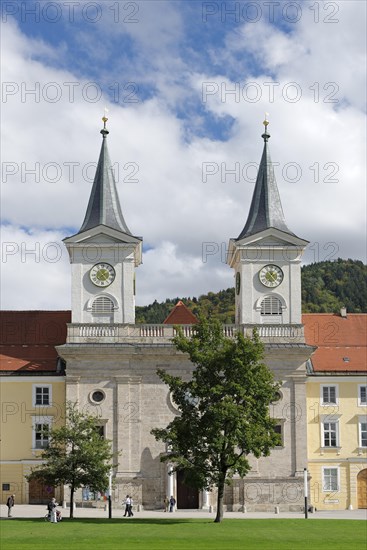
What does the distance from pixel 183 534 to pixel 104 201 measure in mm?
29233

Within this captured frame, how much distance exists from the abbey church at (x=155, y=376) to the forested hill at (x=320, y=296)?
133ft

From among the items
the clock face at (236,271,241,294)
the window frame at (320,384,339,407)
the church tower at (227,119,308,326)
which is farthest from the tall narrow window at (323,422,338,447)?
the clock face at (236,271,241,294)

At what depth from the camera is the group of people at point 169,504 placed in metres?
58.9

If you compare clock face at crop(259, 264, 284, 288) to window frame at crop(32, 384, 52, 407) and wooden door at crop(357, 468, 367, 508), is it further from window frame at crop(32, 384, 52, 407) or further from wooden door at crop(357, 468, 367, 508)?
window frame at crop(32, 384, 52, 407)

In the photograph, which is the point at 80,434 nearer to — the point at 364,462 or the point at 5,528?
the point at 5,528

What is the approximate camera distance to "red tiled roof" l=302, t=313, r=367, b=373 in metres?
64.8

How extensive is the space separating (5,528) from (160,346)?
2104 cm

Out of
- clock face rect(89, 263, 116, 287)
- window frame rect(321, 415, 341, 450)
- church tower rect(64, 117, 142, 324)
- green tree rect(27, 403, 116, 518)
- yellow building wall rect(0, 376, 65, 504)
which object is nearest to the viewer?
green tree rect(27, 403, 116, 518)

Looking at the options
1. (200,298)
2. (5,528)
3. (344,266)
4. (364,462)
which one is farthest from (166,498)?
(344,266)

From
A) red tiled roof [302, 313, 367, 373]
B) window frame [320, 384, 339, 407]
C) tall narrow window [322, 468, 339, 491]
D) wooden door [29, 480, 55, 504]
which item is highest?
red tiled roof [302, 313, 367, 373]

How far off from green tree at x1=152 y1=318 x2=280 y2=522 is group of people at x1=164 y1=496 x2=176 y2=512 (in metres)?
11.0

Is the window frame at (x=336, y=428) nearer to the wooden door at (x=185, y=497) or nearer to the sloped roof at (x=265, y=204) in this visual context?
the wooden door at (x=185, y=497)

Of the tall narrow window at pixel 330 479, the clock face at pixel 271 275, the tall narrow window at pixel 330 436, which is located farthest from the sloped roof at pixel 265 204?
the tall narrow window at pixel 330 479

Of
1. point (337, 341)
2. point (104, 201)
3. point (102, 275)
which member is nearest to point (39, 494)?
point (102, 275)
